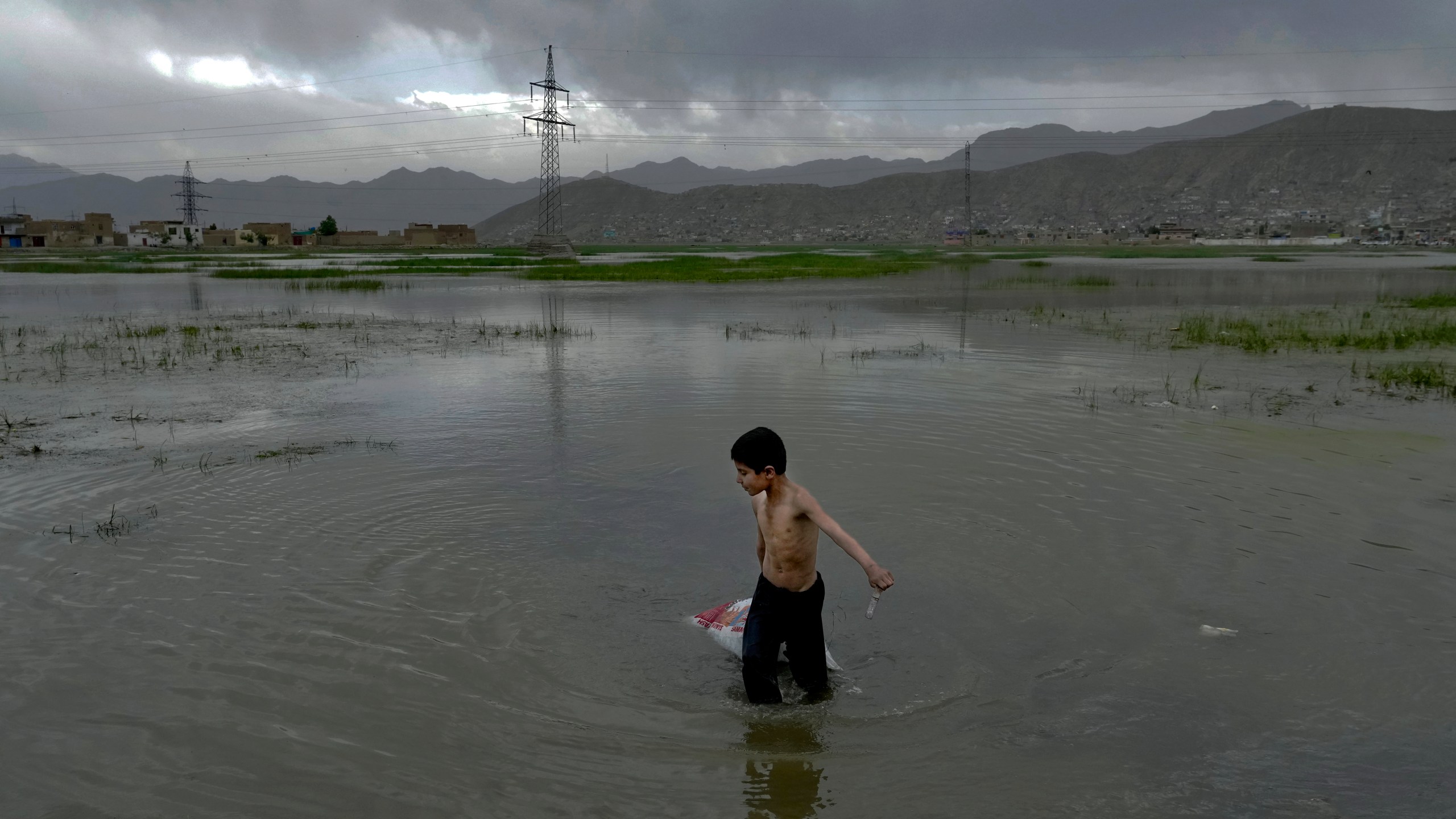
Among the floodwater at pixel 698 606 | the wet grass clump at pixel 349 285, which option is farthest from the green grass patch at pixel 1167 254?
the floodwater at pixel 698 606

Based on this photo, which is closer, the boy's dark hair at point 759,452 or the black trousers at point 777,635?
the boy's dark hair at point 759,452

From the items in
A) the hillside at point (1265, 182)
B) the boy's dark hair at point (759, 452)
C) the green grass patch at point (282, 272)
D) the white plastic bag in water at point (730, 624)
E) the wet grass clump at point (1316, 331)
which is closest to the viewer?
the boy's dark hair at point (759, 452)

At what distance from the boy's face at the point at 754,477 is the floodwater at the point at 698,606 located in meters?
1.16

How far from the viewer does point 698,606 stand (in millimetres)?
5941

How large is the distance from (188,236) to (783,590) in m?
124

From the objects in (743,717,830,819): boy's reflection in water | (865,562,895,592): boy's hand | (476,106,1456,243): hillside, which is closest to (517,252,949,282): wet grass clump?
Result: (743,717,830,819): boy's reflection in water

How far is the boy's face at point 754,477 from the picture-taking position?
4.46 m

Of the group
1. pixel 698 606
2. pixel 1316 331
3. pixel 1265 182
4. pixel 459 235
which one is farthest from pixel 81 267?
pixel 1265 182

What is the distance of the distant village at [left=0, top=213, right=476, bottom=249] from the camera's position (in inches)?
3831

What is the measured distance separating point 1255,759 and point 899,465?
16.4ft

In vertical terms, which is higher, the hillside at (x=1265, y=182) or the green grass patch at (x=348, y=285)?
the hillside at (x=1265, y=182)

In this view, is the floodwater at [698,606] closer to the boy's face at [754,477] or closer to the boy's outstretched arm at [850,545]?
the boy's outstretched arm at [850,545]

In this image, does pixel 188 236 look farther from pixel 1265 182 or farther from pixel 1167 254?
pixel 1265 182

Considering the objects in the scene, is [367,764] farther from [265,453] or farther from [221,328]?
[221,328]
